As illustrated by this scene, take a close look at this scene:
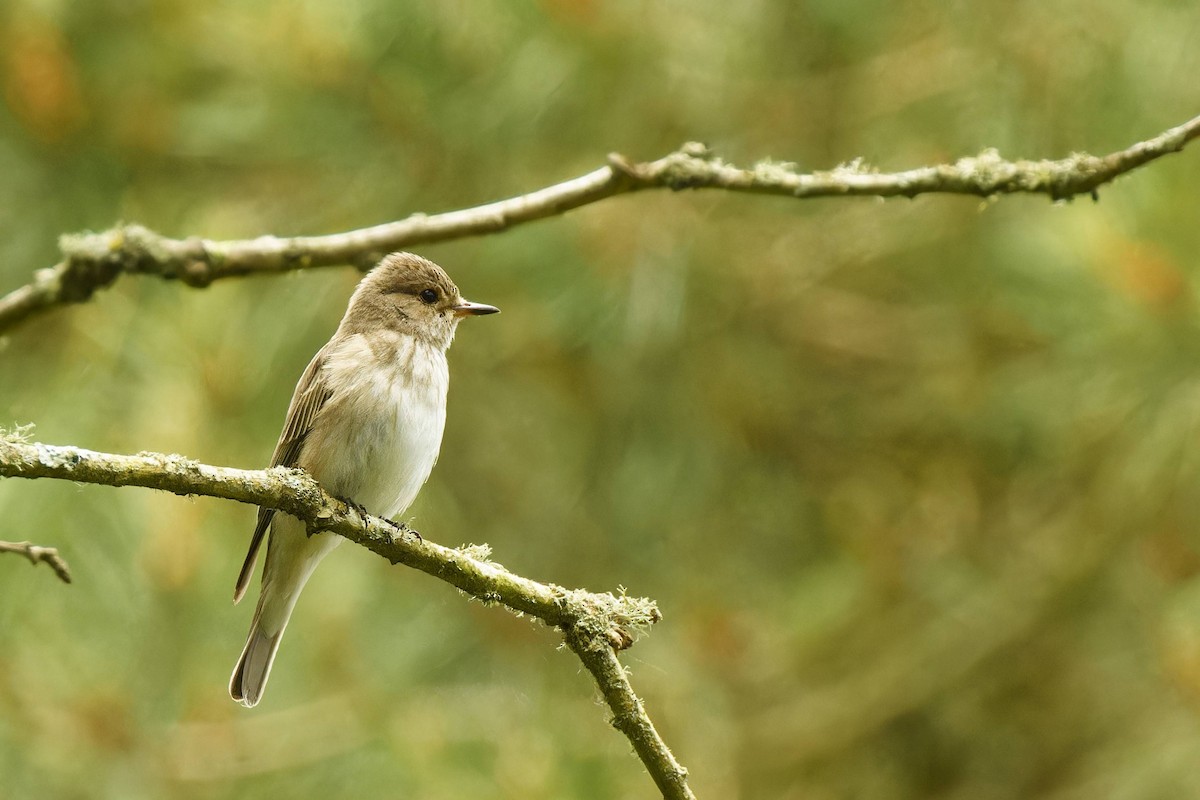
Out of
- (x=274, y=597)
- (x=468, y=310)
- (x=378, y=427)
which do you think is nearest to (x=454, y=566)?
(x=378, y=427)

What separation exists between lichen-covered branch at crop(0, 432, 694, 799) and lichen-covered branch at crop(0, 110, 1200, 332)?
275 millimetres

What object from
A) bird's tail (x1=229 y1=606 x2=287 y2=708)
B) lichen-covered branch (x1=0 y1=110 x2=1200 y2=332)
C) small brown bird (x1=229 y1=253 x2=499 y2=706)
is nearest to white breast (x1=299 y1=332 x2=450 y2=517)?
small brown bird (x1=229 y1=253 x2=499 y2=706)

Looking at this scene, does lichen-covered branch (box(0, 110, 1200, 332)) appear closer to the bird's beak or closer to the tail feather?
the bird's beak

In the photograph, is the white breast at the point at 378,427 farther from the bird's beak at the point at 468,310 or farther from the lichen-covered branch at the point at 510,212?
the lichen-covered branch at the point at 510,212

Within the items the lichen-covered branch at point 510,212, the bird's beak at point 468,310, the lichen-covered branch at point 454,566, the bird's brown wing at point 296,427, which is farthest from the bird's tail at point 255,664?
the lichen-covered branch at point 510,212

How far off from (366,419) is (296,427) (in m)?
0.34

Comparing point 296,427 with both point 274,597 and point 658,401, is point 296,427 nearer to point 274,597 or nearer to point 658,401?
point 274,597

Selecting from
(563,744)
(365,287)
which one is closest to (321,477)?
(365,287)

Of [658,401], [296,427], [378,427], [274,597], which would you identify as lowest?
[274,597]

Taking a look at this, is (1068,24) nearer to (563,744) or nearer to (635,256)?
(635,256)

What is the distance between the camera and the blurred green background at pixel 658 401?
14.7ft

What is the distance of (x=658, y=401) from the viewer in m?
5.30

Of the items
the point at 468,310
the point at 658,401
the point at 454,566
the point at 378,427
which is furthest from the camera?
the point at 658,401

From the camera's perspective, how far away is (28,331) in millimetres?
4969
